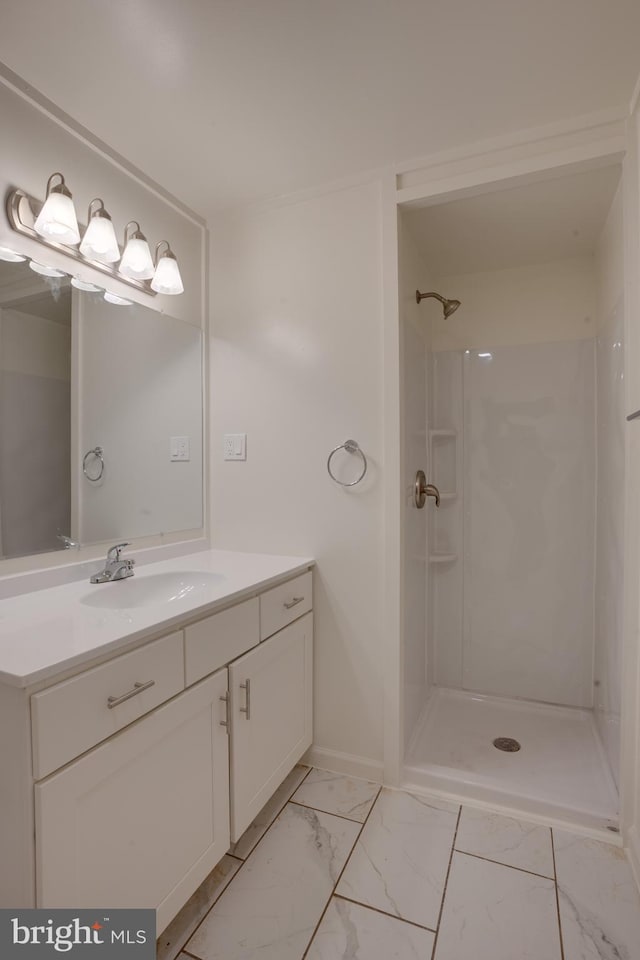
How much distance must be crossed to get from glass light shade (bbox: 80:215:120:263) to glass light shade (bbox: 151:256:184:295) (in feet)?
0.72

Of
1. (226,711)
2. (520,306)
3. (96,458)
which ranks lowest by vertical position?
(226,711)

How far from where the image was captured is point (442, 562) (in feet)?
8.15

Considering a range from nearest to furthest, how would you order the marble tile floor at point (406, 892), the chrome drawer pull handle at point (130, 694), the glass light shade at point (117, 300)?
1. the chrome drawer pull handle at point (130, 694)
2. the marble tile floor at point (406, 892)
3. the glass light shade at point (117, 300)

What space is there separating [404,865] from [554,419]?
1.89 m

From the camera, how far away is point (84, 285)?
1528 mm

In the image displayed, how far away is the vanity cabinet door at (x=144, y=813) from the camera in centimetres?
85

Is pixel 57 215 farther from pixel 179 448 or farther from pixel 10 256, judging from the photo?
pixel 179 448

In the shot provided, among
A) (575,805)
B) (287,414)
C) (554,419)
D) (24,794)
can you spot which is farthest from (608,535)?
(24,794)

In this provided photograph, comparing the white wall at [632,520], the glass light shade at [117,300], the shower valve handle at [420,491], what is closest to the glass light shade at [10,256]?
the glass light shade at [117,300]

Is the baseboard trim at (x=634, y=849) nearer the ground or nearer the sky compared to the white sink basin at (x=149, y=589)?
nearer the ground

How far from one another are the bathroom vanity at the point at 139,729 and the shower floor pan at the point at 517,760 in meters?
0.62

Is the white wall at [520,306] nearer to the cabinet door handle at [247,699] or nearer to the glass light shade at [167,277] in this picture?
the glass light shade at [167,277]

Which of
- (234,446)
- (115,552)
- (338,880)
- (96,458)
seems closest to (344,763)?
(338,880)

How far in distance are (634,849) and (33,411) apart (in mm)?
2156
